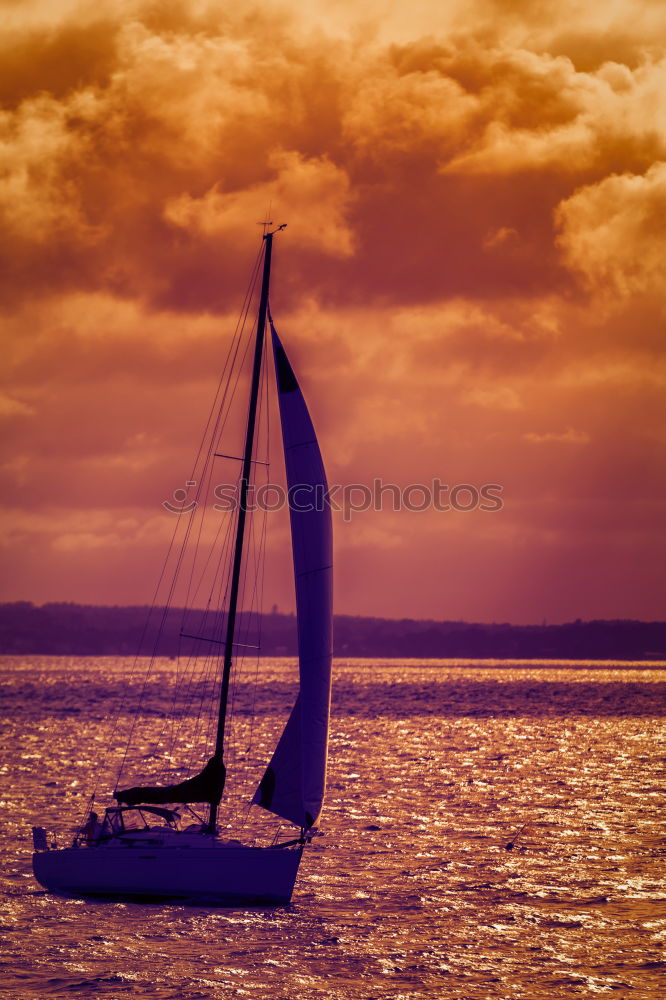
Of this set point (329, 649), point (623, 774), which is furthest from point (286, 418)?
point (623, 774)

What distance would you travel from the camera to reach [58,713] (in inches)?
3885

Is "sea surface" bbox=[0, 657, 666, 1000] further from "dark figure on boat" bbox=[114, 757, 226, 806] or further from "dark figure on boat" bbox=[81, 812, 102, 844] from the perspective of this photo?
"dark figure on boat" bbox=[114, 757, 226, 806]

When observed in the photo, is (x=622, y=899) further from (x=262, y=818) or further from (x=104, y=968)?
(x=262, y=818)

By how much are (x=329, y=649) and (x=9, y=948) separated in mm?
8500

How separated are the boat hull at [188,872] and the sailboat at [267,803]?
20mm

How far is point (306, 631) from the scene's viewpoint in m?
23.9

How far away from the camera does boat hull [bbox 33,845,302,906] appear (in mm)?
22766

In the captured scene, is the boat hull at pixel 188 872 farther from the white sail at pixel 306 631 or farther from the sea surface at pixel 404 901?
the white sail at pixel 306 631

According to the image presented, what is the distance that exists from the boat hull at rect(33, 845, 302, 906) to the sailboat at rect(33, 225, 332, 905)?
2cm

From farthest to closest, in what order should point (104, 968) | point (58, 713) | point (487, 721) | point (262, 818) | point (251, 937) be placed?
point (58, 713), point (487, 721), point (262, 818), point (251, 937), point (104, 968)

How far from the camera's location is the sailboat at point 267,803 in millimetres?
22875

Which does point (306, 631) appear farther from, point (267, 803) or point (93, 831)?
point (93, 831)

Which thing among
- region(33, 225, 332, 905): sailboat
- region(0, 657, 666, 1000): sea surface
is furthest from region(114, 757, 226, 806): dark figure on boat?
region(0, 657, 666, 1000): sea surface

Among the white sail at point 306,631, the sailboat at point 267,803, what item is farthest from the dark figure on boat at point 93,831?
the white sail at point 306,631
